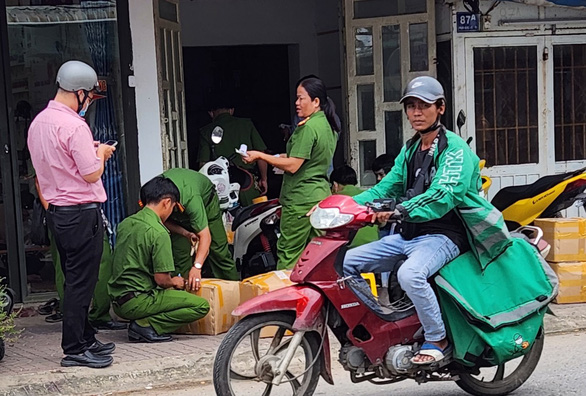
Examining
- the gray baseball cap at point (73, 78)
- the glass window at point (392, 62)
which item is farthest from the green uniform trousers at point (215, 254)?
the glass window at point (392, 62)

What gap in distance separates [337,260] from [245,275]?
11.7 feet

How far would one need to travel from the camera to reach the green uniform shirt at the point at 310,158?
708 cm

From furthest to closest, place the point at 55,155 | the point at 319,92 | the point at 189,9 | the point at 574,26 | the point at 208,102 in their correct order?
the point at 208,102 → the point at 189,9 → the point at 574,26 → the point at 319,92 → the point at 55,155

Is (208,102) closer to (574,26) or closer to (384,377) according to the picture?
(574,26)

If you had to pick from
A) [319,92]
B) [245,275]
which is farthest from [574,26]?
[245,275]

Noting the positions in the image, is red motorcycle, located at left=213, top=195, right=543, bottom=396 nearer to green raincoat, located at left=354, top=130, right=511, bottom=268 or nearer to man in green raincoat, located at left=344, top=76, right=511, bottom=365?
man in green raincoat, located at left=344, top=76, right=511, bottom=365

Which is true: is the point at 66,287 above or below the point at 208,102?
below

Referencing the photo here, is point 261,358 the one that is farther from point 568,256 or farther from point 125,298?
point 568,256

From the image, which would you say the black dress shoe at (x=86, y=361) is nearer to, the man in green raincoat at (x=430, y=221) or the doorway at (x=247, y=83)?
the man in green raincoat at (x=430, y=221)

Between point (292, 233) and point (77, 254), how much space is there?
1875 mm

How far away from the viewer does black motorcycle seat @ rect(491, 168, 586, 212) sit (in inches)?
312

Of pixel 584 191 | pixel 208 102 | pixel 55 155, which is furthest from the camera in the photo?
pixel 208 102

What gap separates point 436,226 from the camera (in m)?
4.96

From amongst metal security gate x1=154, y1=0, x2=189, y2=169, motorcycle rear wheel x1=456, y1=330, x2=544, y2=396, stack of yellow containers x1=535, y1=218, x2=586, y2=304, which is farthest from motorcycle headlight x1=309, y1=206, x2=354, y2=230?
metal security gate x1=154, y1=0, x2=189, y2=169
